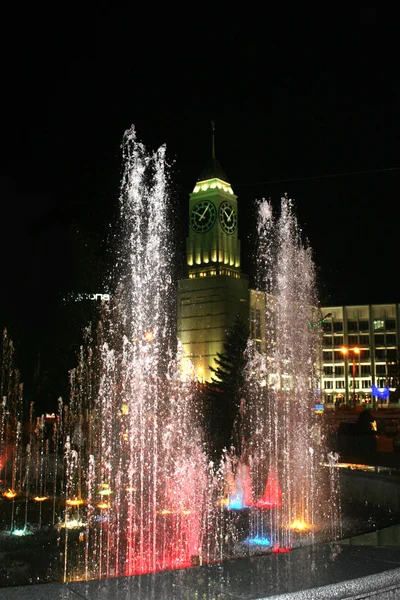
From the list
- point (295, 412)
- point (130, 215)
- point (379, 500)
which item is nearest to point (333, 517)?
point (379, 500)

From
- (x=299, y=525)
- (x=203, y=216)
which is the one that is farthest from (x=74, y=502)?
(x=203, y=216)

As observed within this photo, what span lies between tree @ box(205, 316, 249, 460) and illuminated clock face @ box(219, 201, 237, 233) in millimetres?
31649

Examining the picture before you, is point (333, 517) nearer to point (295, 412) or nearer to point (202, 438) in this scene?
point (202, 438)

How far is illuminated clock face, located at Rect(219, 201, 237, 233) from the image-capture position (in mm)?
80250

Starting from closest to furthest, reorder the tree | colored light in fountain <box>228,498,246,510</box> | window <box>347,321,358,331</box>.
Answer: colored light in fountain <box>228,498,246,510</box> → the tree → window <box>347,321,358,331</box>

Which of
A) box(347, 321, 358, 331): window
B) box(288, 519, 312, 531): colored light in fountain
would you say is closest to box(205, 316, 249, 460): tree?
box(288, 519, 312, 531): colored light in fountain

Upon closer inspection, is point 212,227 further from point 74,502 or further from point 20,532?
point 20,532

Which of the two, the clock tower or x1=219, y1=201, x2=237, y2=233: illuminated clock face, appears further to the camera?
x1=219, y1=201, x2=237, y2=233: illuminated clock face

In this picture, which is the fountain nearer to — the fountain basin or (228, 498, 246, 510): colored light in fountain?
(228, 498, 246, 510): colored light in fountain

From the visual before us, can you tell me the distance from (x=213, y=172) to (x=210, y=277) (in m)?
15.3

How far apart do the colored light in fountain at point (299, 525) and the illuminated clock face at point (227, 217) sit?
7215 centimetres

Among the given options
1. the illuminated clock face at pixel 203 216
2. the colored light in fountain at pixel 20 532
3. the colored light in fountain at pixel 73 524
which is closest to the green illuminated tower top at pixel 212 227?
the illuminated clock face at pixel 203 216

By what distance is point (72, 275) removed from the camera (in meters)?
23.5

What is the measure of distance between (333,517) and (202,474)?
15.4 feet
